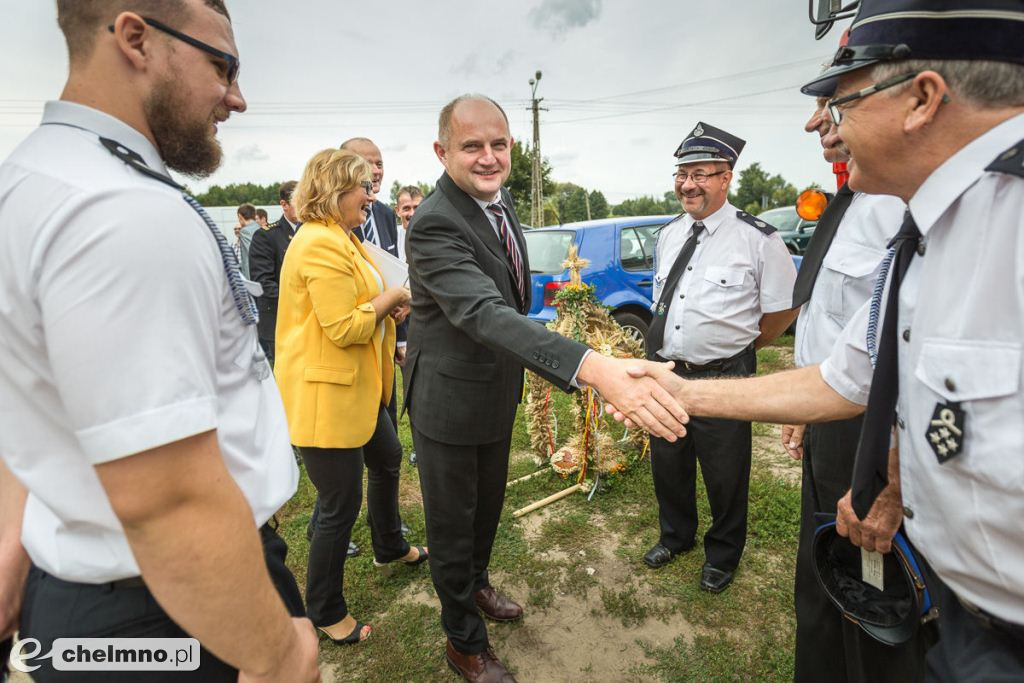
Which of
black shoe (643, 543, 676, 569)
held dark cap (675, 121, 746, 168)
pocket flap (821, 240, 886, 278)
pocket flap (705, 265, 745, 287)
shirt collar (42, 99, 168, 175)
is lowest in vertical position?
black shoe (643, 543, 676, 569)

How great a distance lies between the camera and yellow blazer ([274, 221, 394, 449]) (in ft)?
7.97

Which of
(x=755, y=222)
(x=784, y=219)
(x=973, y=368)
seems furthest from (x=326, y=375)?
(x=784, y=219)

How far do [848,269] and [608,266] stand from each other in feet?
14.8

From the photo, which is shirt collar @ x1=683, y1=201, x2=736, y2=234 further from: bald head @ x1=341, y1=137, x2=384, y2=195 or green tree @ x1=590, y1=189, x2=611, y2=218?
green tree @ x1=590, y1=189, x2=611, y2=218

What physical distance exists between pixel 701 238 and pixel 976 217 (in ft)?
7.47

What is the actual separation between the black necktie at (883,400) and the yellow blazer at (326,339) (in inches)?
79.2

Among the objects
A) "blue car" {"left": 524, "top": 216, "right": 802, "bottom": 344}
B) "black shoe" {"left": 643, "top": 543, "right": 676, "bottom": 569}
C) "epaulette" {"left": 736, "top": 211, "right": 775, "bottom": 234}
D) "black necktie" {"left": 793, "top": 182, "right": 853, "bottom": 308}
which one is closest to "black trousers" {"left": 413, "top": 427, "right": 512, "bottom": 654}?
"black shoe" {"left": 643, "top": 543, "right": 676, "bottom": 569}

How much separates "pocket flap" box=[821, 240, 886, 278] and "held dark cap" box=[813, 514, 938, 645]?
1.03 m

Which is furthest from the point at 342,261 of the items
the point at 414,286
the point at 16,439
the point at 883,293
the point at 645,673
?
the point at 645,673

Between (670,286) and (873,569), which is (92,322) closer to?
(873,569)

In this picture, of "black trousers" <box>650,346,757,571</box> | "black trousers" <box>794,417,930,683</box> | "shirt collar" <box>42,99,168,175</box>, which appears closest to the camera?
"shirt collar" <box>42,99,168,175</box>

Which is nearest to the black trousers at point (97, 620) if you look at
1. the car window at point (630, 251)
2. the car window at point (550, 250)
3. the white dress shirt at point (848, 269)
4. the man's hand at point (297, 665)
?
the man's hand at point (297, 665)

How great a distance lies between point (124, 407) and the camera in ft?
2.65

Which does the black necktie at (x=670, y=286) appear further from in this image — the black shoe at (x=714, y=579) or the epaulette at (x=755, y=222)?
the black shoe at (x=714, y=579)
